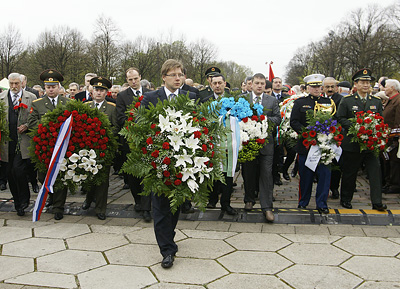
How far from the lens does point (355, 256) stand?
447 centimetres

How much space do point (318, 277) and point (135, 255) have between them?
83.1 inches

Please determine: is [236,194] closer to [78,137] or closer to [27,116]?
[78,137]

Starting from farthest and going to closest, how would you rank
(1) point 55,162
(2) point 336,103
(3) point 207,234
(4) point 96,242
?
(2) point 336,103 < (1) point 55,162 < (3) point 207,234 < (4) point 96,242

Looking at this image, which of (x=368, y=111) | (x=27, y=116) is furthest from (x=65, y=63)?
(x=368, y=111)

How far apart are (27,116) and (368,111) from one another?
5.72m

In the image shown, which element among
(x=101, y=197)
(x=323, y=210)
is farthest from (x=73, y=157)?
(x=323, y=210)

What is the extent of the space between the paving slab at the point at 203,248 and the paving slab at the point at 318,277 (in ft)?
2.94

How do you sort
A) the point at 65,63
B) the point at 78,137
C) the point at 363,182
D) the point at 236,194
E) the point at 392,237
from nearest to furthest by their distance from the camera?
the point at 392,237 → the point at 78,137 → the point at 236,194 → the point at 363,182 → the point at 65,63

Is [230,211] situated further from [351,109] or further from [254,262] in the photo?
[351,109]

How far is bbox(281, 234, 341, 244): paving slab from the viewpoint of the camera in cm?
497

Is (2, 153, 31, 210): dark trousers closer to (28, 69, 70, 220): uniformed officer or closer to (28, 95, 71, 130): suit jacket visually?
(28, 69, 70, 220): uniformed officer

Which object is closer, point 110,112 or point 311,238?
point 311,238

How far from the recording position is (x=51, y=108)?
648 centimetres

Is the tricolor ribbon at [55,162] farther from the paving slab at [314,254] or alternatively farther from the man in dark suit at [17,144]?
the paving slab at [314,254]
